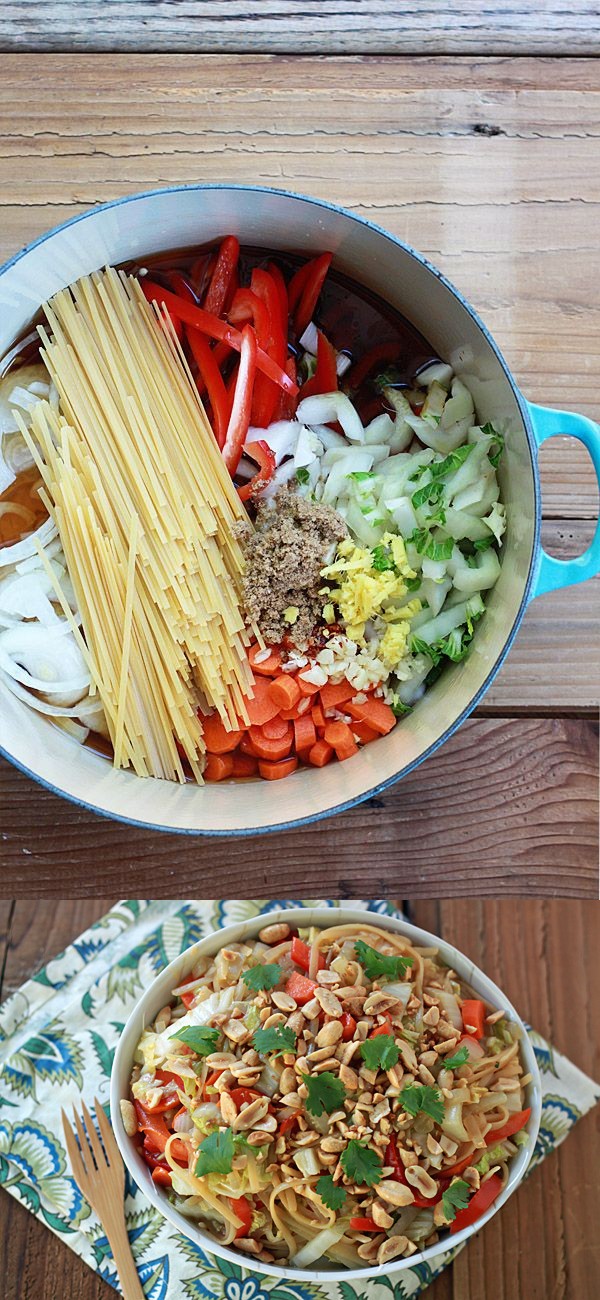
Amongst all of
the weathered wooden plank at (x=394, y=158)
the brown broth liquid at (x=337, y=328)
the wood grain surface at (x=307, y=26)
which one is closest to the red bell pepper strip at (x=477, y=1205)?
the brown broth liquid at (x=337, y=328)

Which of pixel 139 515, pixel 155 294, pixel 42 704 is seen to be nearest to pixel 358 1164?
pixel 42 704

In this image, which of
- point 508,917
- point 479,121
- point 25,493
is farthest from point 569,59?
point 508,917

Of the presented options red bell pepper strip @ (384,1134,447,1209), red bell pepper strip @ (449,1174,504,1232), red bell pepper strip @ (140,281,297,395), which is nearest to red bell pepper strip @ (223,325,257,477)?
red bell pepper strip @ (140,281,297,395)

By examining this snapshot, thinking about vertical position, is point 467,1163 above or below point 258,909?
below

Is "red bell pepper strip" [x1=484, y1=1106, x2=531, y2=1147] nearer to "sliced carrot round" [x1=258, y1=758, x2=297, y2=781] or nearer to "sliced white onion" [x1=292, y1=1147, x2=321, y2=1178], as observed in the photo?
"sliced white onion" [x1=292, y1=1147, x2=321, y2=1178]

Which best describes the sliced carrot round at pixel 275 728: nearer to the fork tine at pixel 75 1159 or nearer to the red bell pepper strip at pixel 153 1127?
the red bell pepper strip at pixel 153 1127

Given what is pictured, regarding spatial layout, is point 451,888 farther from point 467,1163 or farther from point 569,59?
point 569,59

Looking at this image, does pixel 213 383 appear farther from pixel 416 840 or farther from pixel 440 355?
pixel 416 840
